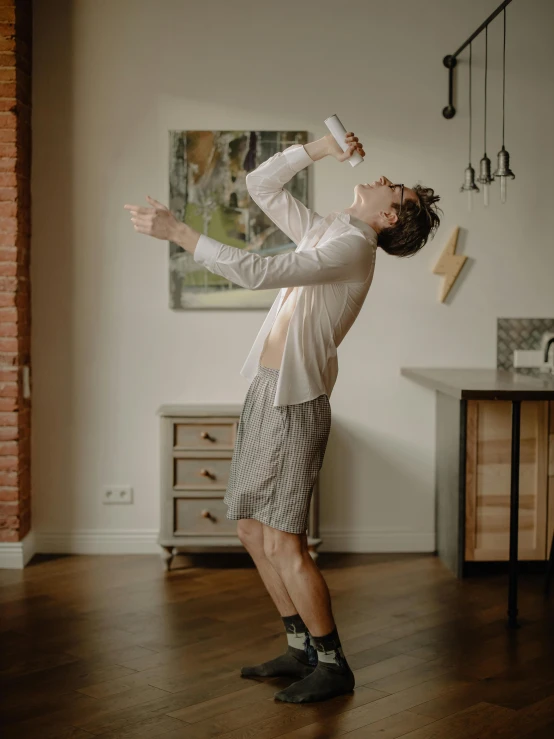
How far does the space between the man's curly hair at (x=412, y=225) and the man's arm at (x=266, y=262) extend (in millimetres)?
248

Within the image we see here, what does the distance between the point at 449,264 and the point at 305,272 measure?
2.24m

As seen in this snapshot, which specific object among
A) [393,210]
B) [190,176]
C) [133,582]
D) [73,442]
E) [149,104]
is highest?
[149,104]

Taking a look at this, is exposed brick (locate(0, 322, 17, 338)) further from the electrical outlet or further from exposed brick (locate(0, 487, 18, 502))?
the electrical outlet

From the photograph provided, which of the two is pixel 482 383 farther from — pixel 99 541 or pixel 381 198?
pixel 99 541

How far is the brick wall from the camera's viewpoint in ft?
13.4

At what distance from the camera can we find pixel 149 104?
442cm

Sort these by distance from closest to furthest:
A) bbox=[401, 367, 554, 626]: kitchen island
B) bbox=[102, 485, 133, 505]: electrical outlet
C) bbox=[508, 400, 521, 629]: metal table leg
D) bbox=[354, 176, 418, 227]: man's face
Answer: bbox=[354, 176, 418, 227]: man's face < bbox=[508, 400, 521, 629]: metal table leg < bbox=[401, 367, 554, 626]: kitchen island < bbox=[102, 485, 133, 505]: electrical outlet

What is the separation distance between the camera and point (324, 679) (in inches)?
104

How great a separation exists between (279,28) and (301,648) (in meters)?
3.01

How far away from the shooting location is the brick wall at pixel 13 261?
4.09 m

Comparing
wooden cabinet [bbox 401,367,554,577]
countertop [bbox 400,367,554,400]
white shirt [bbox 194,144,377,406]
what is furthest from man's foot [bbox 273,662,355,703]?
wooden cabinet [bbox 401,367,554,577]

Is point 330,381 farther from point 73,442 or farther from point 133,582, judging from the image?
point 73,442

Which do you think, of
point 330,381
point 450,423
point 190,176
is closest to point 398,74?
point 190,176

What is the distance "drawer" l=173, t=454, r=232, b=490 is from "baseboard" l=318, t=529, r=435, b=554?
676 mm
